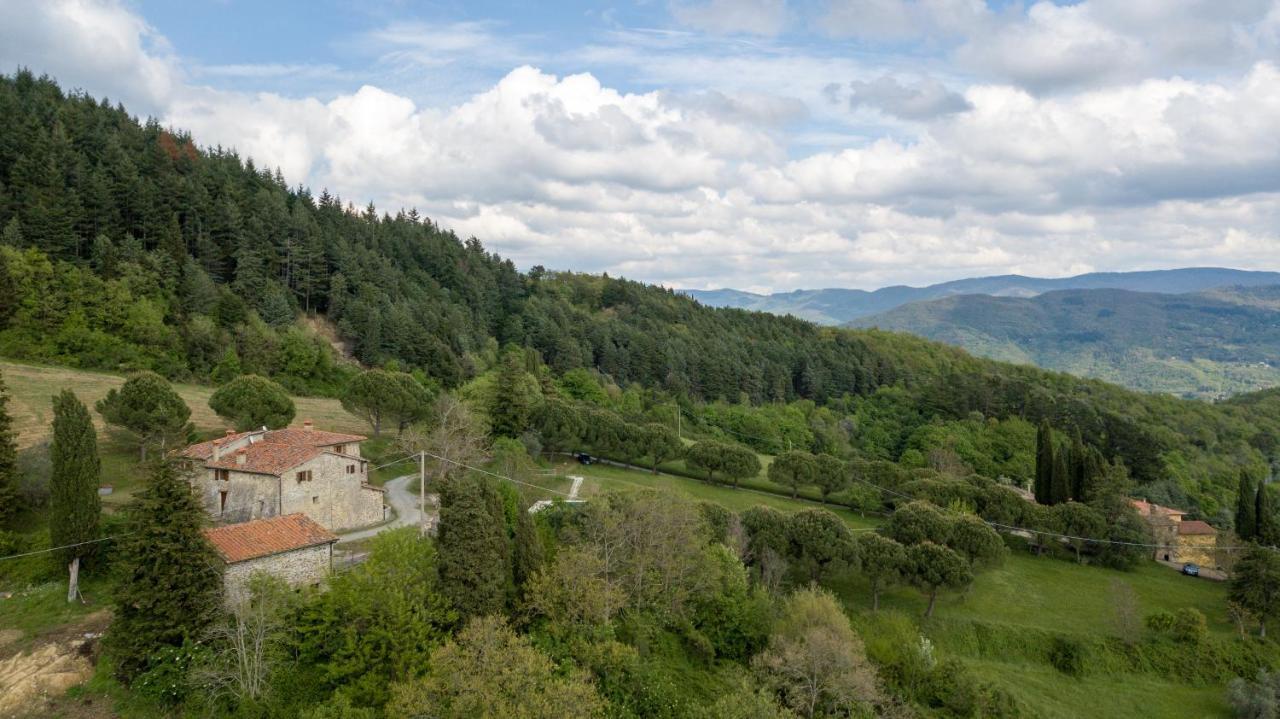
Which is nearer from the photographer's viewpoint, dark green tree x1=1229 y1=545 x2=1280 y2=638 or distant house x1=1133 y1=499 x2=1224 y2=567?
dark green tree x1=1229 y1=545 x2=1280 y2=638

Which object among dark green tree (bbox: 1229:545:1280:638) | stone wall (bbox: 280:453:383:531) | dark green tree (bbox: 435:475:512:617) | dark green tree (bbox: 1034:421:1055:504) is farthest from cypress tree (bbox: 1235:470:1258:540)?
stone wall (bbox: 280:453:383:531)

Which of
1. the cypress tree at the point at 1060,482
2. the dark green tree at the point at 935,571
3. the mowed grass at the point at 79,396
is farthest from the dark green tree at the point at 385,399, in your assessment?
the cypress tree at the point at 1060,482

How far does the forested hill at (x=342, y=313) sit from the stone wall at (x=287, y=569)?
46.4 m

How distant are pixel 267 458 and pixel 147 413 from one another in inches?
438

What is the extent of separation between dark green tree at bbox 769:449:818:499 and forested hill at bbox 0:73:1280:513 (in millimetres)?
38355

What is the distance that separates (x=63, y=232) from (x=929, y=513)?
87.0 meters

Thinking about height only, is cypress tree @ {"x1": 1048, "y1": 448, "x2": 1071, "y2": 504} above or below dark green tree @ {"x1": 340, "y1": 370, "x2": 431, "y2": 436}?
below

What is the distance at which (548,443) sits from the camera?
60625 mm

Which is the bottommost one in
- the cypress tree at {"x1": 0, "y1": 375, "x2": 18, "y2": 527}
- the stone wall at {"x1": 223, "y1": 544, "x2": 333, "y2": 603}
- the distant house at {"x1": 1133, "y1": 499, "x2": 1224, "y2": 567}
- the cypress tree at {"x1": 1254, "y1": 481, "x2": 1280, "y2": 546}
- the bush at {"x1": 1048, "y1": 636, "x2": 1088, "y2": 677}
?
the bush at {"x1": 1048, "y1": 636, "x2": 1088, "y2": 677}

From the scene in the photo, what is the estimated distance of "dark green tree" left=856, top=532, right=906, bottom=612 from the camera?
43.2 m

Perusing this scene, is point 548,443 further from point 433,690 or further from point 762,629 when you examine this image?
point 433,690

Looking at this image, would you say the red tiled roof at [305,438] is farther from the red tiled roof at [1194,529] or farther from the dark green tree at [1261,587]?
the red tiled roof at [1194,529]

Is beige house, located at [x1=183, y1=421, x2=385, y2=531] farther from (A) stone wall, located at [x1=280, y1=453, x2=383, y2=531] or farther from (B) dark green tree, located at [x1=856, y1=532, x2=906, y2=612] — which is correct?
(B) dark green tree, located at [x1=856, y1=532, x2=906, y2=612]

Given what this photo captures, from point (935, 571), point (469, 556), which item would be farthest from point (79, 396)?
point (935, 571)
